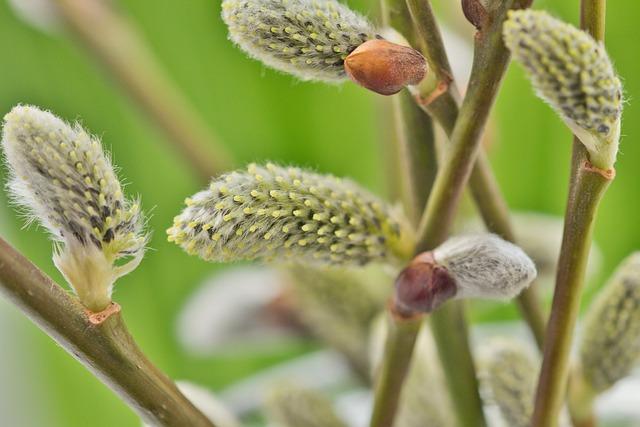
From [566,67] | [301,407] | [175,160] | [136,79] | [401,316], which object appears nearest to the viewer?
[566,67]

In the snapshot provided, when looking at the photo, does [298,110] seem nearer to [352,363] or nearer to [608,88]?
[352,363]

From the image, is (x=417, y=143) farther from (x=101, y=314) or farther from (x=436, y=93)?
(x=101, y=314)

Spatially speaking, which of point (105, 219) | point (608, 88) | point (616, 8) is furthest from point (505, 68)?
point (616, 8)

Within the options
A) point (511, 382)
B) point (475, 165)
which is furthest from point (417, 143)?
point (511, 382)

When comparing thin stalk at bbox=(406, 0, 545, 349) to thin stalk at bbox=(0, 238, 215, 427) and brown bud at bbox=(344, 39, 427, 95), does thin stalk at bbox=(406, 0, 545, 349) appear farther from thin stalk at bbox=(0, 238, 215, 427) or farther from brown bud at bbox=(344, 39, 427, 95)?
thin stalk at bbox=(0, 238, 215, 427)

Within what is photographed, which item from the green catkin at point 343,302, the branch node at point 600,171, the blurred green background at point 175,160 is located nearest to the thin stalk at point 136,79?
the green catkin at point 343,302
